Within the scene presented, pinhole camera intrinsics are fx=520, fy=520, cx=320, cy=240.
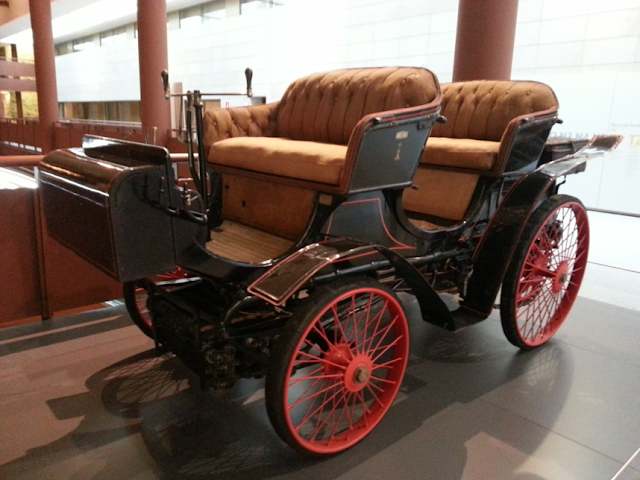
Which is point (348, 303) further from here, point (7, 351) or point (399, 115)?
point (7, 351)

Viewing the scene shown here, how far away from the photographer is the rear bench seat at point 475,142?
2600mm

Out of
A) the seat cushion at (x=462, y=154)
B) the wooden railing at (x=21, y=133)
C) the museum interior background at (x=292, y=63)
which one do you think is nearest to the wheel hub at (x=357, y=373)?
the seat cushion at (x=462, y=154)

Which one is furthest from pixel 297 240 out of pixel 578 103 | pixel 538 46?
pixel 538 46

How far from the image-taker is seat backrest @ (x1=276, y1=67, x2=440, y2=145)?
87.6 inches

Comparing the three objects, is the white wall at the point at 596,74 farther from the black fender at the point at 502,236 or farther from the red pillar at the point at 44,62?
the red pillar at the point at 44,62

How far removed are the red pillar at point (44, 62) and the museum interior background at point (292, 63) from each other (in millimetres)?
167

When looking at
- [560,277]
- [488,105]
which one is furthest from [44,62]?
[560,277]

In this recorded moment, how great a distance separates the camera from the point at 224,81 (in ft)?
36.4

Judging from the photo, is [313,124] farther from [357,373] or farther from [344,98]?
[357,373]

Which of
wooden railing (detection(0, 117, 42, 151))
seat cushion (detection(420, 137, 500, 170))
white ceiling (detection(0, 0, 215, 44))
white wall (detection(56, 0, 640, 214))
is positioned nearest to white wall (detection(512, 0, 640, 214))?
white wall (detection(56, 0, 640, 214))

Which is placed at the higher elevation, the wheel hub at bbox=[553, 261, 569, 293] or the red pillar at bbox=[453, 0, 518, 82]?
the red pillar at bbox=[453, 0, 518, 82]

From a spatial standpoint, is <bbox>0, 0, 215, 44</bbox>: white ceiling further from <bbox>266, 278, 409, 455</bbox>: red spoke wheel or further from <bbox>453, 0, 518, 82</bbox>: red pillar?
<bbox>266, 278, 409, 455</bbox>: red spoke wheel

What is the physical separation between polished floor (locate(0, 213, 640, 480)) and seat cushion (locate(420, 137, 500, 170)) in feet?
3.21

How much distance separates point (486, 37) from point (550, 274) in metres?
2.32
